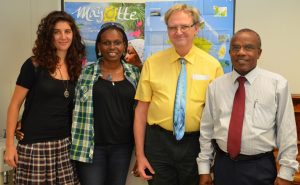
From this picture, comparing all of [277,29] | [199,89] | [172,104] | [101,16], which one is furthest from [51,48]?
[277,29]

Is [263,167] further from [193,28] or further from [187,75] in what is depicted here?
[193,28]

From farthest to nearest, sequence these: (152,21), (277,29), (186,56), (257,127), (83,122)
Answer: (152,21)
(277,29)
(83,122)
(186,56)
(257,127)

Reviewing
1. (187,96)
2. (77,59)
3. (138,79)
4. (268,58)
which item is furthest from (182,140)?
(268,58)

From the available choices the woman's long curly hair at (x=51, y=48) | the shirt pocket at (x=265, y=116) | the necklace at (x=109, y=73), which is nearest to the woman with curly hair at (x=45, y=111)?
the woman's long curly hair at (x=51, y=48)

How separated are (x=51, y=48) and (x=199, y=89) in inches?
38.5

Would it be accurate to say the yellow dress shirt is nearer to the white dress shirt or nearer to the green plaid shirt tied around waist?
the white dress shirt

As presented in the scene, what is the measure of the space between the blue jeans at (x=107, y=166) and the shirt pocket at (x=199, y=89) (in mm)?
601

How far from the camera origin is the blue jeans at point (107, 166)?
2.12 metres

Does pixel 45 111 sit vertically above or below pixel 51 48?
below

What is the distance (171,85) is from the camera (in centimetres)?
194

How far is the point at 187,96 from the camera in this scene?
1.91m

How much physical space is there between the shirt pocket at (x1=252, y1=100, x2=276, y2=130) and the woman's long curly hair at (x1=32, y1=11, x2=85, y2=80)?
1175 millimetres

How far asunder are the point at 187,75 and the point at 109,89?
20.6 inches

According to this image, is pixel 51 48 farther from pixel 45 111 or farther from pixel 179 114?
pixel 179 114
